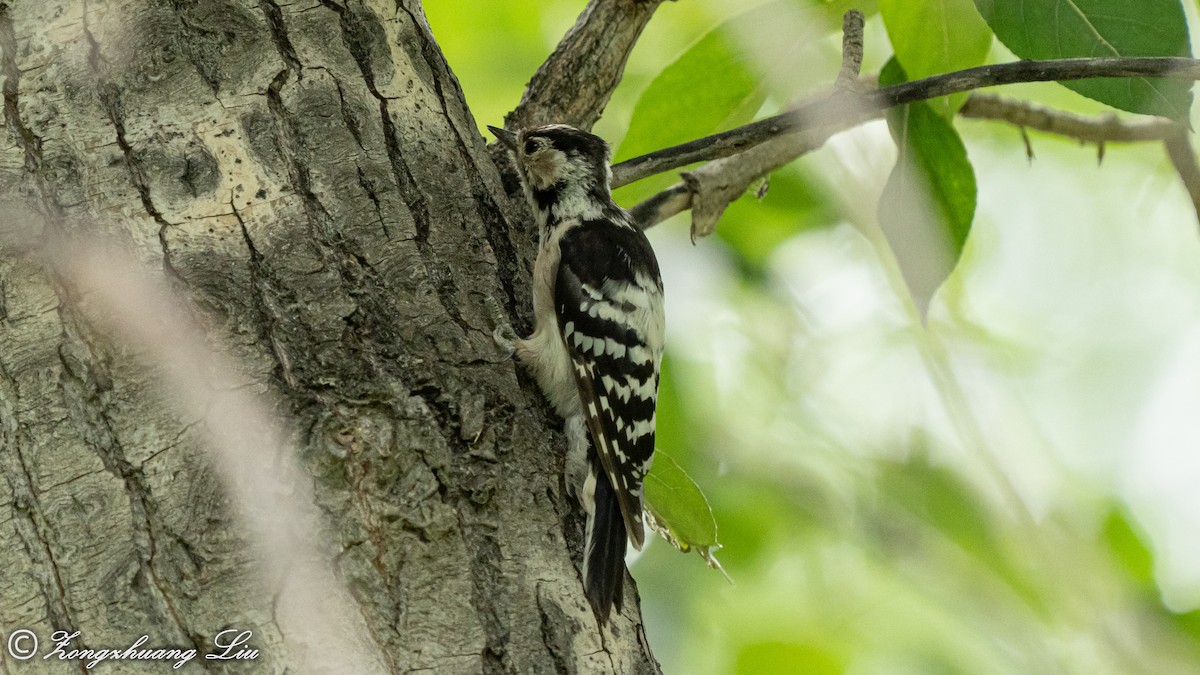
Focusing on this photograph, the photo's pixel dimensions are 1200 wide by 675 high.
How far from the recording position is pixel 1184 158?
340 cm

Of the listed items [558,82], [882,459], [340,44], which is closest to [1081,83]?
[558,82]

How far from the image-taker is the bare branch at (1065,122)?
3.66 metres

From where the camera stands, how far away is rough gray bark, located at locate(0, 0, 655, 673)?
68.5 inches

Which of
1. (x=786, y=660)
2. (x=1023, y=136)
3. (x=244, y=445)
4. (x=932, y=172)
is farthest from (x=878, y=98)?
(x=786, y=660)

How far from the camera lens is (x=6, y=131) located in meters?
2.04

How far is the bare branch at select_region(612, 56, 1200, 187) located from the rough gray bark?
0.48 metres

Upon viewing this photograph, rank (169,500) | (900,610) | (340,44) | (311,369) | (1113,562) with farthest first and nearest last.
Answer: (900,610) → (1113,562) → (340,44) → (311,369) → (169,500)

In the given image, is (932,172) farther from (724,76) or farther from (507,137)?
(507,137)

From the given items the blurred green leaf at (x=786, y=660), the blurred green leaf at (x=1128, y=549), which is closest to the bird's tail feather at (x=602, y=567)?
the blurred green leaf at (x=786, y=660)

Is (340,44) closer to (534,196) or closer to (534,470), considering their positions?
(534,470)

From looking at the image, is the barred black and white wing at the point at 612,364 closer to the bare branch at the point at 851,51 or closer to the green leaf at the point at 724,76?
the green leaf at the point at 724,76

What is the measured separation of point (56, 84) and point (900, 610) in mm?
3887

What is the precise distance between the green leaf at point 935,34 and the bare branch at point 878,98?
0.47 feet

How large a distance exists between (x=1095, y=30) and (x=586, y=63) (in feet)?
3.97
